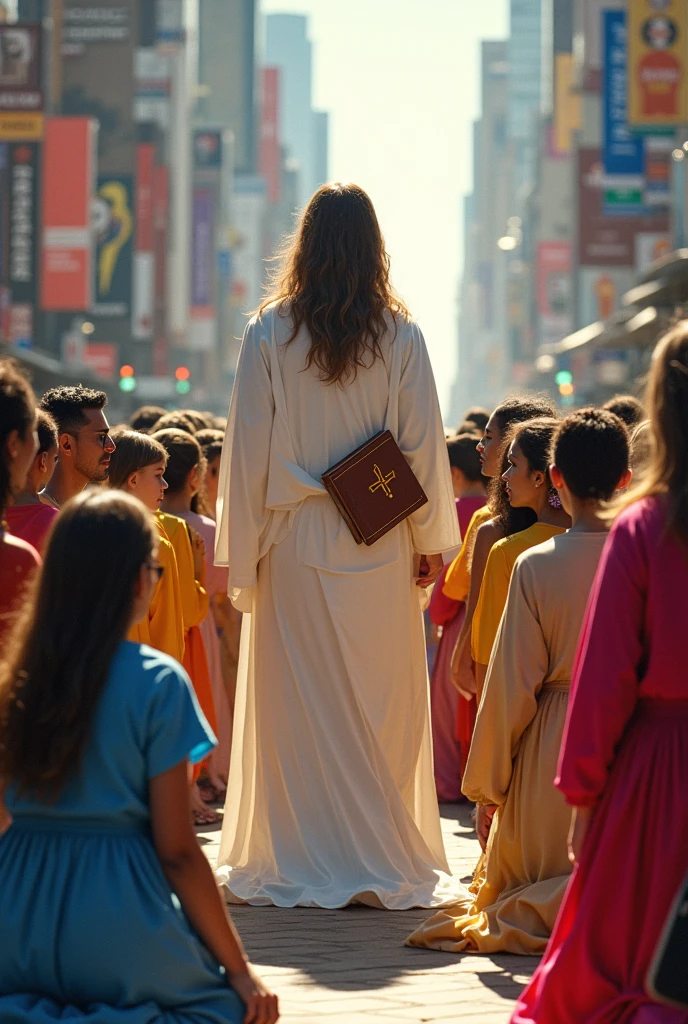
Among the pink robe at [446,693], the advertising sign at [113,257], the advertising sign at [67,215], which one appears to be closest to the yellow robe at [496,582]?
the pink robe at [446,693]

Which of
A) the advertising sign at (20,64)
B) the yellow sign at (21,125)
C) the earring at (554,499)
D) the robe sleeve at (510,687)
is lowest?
the robe sleeve at (510,687)

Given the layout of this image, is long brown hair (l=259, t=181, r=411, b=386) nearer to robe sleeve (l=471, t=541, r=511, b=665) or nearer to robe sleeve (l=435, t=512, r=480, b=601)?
robe sleeve (l=471, t=541, r=511, b=665)

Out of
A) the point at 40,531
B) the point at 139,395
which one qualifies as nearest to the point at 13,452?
the point at 40,531

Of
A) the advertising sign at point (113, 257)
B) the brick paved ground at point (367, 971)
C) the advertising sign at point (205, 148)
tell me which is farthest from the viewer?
the advertising sign at point (205, 148)

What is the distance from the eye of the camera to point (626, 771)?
130 inches

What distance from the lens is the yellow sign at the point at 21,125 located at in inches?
1216

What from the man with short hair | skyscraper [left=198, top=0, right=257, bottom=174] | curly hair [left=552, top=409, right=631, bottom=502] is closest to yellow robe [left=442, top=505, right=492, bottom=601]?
the man with short hair

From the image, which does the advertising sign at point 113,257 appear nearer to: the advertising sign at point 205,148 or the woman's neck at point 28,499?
the advertising sign at point 205,148

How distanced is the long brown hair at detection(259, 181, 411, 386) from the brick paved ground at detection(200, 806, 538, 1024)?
1.83 m

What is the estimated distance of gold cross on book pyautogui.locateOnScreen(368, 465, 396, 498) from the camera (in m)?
5.76

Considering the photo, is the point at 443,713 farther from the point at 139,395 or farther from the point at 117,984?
the point at 139,395

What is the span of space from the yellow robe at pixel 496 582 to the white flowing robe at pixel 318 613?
276mm

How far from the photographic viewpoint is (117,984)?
3119mm

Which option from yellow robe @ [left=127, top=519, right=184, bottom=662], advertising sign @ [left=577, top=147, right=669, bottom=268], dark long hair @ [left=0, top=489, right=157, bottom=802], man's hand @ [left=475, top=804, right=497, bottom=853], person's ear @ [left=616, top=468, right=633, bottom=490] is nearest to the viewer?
dark long hair @ [left=0, top=489, right=157, bottom=802]
